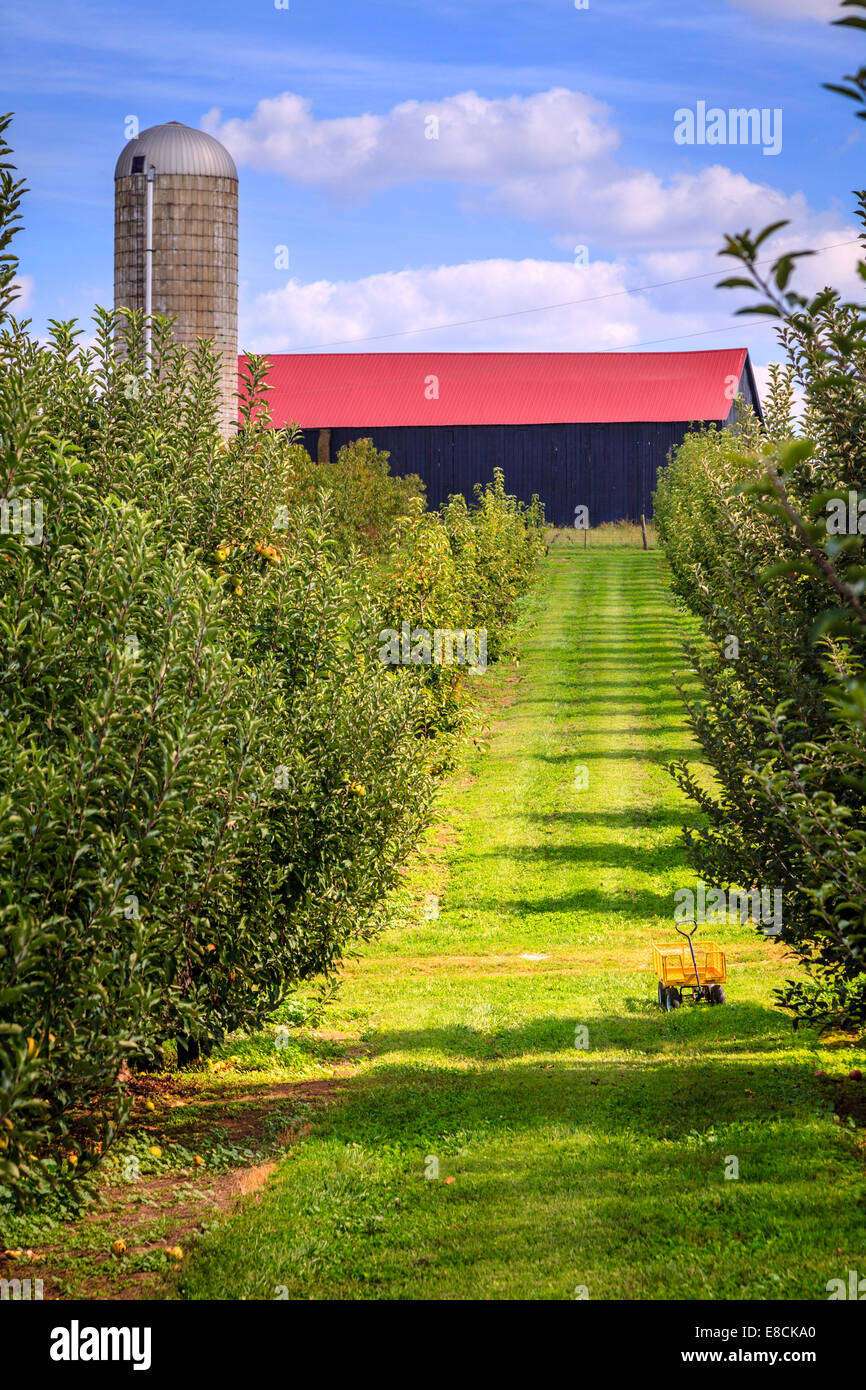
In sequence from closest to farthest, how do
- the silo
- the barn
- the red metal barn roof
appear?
the silo → the barn → the red metal barn roof

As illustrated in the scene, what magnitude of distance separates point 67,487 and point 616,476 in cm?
6103

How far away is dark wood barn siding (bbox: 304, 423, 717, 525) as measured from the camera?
65.0 metres

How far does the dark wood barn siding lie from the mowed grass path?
4833cm

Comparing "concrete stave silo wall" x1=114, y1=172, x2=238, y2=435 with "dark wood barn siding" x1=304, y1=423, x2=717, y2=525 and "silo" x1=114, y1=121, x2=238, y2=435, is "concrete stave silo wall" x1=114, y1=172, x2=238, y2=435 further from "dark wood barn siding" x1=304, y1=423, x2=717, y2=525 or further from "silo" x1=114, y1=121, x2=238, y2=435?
"dark wood barn siding" x1=304, y1=423, x2=717, y2=525

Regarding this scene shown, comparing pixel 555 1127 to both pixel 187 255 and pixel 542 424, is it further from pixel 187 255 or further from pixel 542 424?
pixel 542 424

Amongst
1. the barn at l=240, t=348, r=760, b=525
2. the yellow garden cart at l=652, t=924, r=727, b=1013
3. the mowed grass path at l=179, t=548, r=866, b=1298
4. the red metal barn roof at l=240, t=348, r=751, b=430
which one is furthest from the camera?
the red metal barn roof at l=240, t=348, r=751, b=430

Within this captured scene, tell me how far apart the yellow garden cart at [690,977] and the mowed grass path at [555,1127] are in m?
0.24

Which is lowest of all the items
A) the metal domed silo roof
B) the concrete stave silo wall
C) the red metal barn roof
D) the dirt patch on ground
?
the dirt patch on ground

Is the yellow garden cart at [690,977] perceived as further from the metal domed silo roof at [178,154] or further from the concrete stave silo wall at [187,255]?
the metal domed silo roof at [178,154]

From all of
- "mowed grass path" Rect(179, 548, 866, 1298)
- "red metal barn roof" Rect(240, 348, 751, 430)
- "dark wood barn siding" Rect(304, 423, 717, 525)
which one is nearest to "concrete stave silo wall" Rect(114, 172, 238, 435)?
"mowed grass path" Rect(179, 548, 866, 1298)

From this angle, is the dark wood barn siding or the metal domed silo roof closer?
the metal domed silo roof

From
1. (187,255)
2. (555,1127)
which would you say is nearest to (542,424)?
(187,255)

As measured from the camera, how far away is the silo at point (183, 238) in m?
19.0

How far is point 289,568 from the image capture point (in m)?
8.43
